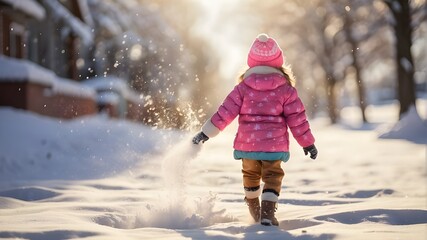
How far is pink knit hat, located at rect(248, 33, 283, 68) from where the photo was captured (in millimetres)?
4145

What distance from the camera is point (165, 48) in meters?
34.5

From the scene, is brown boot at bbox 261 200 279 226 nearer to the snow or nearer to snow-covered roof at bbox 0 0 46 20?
the snow

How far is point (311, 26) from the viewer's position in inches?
1259

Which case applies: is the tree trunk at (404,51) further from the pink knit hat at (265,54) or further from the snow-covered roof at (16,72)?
the pink knit hat at (265,54)

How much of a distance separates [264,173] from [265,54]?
0.87 metres

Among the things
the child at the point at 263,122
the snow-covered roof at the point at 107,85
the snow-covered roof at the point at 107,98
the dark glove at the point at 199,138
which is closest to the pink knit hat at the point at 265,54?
the child at the point at 263,122

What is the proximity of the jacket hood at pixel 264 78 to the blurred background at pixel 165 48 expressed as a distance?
0.93 meters

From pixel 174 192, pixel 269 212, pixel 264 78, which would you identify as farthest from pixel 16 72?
pixel 269 212

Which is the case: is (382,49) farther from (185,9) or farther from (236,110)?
(236,110)

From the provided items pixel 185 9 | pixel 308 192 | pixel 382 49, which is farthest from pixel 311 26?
pixel 308 192

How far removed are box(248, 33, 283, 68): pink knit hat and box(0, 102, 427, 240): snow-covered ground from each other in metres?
0.76

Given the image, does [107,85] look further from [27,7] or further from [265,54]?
[265,54]

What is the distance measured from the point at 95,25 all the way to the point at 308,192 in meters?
23.7

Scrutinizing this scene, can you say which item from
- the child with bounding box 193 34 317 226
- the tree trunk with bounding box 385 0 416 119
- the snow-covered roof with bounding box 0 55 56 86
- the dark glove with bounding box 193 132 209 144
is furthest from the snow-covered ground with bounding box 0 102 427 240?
the tree trunk with bounding box 385 0 416 119
